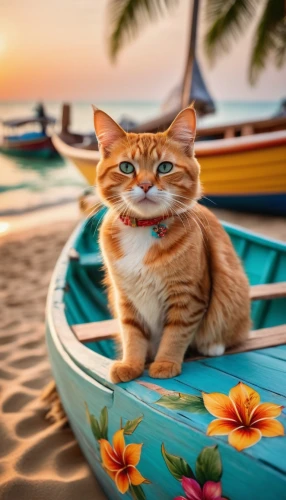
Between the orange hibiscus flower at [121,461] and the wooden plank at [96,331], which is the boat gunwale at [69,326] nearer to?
the wooden plank at [96,331]

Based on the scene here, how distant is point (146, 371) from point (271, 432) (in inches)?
15.5

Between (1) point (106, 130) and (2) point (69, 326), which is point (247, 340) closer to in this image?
(2) point (69, 326)

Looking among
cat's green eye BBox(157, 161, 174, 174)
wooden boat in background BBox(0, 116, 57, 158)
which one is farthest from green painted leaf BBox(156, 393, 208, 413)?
wooden boat in background BBox(0, 116, 57, 158)

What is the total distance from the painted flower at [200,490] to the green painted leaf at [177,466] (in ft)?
0.04

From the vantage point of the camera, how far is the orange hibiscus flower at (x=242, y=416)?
2.59 feet

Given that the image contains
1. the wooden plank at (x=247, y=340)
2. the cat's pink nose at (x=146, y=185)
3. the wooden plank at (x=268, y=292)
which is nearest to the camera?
the cat's pink nose at (x=146, y=185)

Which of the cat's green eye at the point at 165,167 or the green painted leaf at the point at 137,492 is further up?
the cat's green eye at the point at 165,167

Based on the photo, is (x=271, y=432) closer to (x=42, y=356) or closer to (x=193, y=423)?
(x=193, y=423)

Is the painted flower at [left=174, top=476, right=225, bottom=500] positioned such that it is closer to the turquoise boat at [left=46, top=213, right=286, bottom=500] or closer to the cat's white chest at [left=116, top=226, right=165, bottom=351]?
the turquoise boat at [left=46, top=213, right=286, bottom=500]

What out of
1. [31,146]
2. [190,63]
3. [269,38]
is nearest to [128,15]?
[190,63]

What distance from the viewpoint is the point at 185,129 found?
1.09 m

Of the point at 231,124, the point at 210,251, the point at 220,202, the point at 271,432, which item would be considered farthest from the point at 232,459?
the point at 231,124

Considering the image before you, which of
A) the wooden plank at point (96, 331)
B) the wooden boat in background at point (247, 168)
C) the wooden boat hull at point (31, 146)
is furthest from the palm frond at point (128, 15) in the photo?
the wooden boat hull at point (31, 146)

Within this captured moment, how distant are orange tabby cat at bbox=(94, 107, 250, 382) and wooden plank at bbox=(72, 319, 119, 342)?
22 cm
